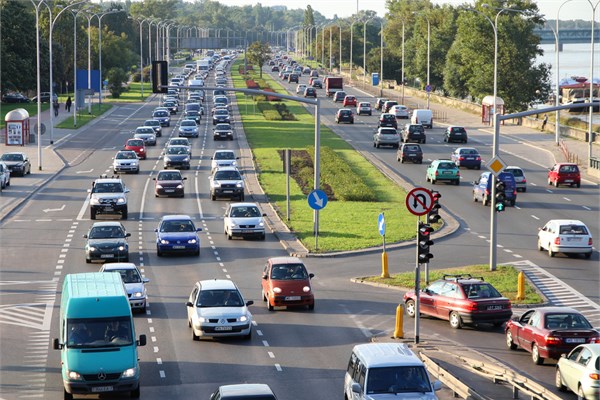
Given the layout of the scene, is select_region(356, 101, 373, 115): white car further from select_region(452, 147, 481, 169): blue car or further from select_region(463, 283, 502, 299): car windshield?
select_region(463, 283, 502, 299): car windshield

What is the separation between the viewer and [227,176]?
199ft

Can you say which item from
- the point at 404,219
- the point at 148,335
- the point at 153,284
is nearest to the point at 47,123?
the point at 404,219

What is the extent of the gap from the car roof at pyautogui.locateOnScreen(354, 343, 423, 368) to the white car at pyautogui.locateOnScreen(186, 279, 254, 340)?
8070 millimetres

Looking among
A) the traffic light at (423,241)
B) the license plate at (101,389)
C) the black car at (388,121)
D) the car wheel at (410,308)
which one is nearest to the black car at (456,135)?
the black car at (388,121)

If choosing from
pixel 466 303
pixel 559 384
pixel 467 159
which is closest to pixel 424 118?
pixel 467 159

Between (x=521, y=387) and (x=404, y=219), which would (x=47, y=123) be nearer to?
(x=404, y=219)

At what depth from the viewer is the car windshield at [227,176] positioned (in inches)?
2379

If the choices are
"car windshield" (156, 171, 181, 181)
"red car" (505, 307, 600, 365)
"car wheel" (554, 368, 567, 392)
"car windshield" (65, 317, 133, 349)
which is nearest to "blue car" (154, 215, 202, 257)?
"car windshield" (156, 171, 181, 181)

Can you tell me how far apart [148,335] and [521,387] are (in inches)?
461

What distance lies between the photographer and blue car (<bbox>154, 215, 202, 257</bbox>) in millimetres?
44500

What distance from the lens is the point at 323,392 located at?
82.1 feet

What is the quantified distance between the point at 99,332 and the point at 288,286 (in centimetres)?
1058

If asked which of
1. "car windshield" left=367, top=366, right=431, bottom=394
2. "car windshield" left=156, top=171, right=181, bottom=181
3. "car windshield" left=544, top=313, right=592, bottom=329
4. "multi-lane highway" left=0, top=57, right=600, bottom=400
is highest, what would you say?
"car windshield" left=367, top=366, right=431, bottom=394

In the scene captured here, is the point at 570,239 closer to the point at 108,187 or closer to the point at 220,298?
the point at 220,298
